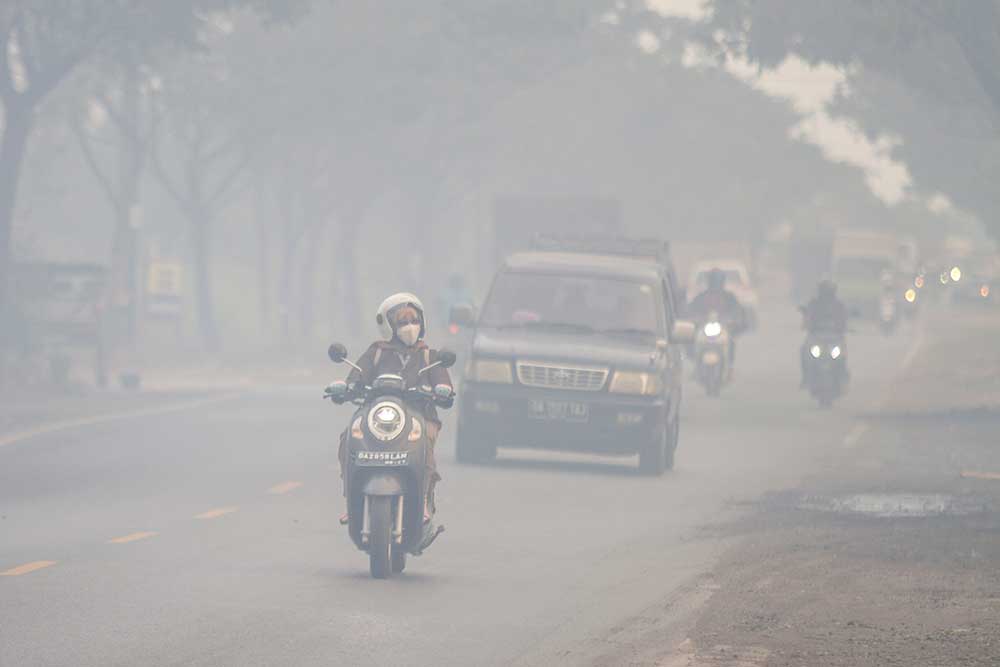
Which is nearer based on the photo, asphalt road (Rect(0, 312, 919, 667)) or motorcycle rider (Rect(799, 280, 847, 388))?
asphalt road (Rect(0, 312, 919, 667))

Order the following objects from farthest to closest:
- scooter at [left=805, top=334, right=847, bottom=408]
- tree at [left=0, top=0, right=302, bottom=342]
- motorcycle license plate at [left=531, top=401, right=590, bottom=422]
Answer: tree at [left=0, top=0, right=302, bottom=342] < scooter at [left=805, top=334, right=847, bottom=408] < motorcycle license plate at [left=531, top=401, right=590, bottom=422]

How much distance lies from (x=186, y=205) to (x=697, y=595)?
1840 inches

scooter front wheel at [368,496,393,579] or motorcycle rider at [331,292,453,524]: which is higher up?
motorcycle rider at [331,292,453,524]

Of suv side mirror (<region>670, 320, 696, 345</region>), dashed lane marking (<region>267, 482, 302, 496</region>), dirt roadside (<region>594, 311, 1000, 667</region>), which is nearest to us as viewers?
dirt roadside (<region>594, 311, 1000, 667</region>)

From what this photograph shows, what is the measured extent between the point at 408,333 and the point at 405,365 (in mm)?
192

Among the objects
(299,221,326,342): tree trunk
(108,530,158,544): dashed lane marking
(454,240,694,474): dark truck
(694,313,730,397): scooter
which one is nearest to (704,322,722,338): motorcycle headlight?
(694,313,730,397): scooter

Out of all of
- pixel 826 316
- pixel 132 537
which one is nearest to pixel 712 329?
pixel 826 316

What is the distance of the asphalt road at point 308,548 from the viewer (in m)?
10.6

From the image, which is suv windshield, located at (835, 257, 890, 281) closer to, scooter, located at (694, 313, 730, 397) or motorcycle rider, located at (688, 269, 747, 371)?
scooter, located at (694, 313, 730, 397)

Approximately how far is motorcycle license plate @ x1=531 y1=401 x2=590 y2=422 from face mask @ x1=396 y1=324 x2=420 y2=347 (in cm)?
758

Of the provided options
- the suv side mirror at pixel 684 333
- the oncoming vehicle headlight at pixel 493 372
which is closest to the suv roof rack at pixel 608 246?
the suv side mirror at pixel 684 333

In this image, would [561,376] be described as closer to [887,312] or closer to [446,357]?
[446,357]

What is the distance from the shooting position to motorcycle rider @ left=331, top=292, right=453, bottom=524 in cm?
1297

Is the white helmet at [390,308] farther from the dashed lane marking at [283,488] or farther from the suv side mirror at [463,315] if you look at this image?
the suv side mirror at [463,315]
